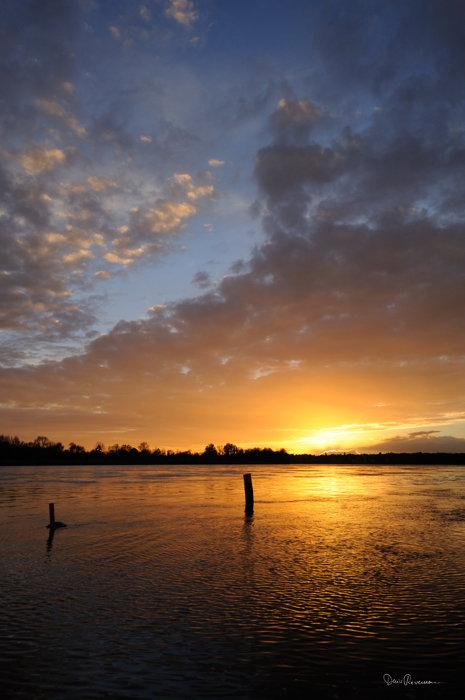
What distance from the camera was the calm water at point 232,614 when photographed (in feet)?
23.1

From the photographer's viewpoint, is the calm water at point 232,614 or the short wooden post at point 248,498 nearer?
the calm water at point 232,614

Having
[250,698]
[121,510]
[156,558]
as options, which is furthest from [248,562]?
[121,510]

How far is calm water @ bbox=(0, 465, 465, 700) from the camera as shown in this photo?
7039 millimetres

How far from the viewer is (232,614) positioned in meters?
10.3

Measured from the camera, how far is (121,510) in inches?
1284
